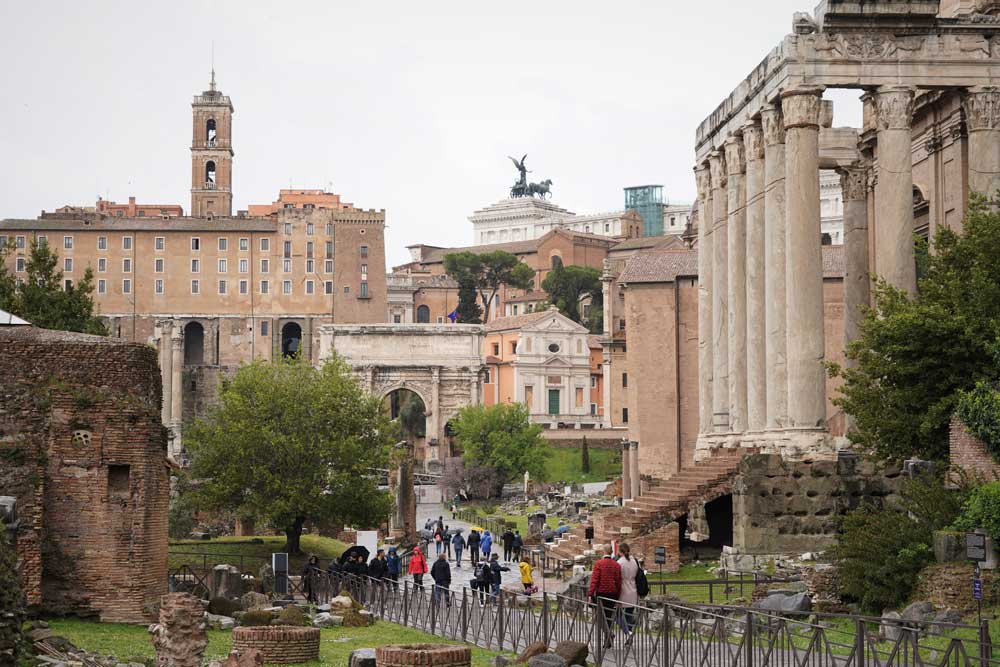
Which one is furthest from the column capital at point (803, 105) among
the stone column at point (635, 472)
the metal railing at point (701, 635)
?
the stone column at point (635, 472)

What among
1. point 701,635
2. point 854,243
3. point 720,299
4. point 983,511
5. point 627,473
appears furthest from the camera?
point 627,473

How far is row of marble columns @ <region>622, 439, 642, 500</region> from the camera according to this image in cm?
4550

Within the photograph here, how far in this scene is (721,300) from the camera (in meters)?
32.6

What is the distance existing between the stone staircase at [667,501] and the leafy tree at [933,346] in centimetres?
491

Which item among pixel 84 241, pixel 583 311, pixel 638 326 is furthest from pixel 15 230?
pixel 638 326

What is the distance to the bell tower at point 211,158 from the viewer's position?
13062 cm

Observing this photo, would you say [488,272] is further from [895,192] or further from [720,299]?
[895,192]

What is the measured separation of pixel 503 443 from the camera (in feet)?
278

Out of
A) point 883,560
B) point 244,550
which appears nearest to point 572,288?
point 244,550

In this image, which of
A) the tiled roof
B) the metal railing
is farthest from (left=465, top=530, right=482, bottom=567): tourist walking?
the tiled roof

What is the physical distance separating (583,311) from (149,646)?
121 m

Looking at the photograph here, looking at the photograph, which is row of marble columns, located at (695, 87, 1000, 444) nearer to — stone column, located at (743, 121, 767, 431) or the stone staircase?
stone column, located at (743, 121, 767, 431)

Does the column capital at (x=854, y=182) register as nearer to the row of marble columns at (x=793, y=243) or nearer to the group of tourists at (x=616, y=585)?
the row of marble columns at (x=793, y=243)

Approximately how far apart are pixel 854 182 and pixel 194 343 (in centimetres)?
9358
